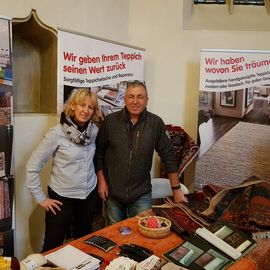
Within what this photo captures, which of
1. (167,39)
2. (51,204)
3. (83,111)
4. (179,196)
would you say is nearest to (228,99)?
(167,39)

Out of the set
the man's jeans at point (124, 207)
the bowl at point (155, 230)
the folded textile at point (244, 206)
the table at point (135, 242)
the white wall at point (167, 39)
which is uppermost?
the white wall at point (167, 39)

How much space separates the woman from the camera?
6.32 feet

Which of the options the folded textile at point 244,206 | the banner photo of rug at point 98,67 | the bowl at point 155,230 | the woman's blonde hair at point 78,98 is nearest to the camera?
the bowl at point 155,230

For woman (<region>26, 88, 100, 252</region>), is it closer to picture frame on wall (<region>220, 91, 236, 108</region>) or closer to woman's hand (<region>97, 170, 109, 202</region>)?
woman's hand (<region>97, 170, 109, 202</region>)

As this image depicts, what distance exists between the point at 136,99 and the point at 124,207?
2.25ft

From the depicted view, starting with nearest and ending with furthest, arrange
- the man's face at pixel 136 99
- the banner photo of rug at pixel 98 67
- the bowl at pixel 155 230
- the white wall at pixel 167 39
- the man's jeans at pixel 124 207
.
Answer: the bowl at pixel 155 230 < the man's face at pixel 136 99 < the man's jeans at pixel 124 207 < the banner photo of rug at pixel 98 67 < the white wall at pixel 167 39

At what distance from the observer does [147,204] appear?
85.4 inches

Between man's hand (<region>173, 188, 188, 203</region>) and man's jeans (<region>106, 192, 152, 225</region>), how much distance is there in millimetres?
177

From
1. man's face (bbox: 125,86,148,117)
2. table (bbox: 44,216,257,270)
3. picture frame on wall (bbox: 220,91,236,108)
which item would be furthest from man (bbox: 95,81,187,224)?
picture frame on wall (bbox: 220,91,236,108)

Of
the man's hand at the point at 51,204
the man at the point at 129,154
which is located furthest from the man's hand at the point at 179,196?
the man's hand at the point at 51,204

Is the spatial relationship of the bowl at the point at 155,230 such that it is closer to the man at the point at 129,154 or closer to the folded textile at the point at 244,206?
the folded textile at the point at 244,206

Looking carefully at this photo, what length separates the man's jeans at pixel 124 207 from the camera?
2137mm

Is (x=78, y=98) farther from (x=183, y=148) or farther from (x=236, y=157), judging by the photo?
(x=236, y=157)

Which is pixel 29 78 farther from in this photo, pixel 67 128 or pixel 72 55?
pixel 67 128
